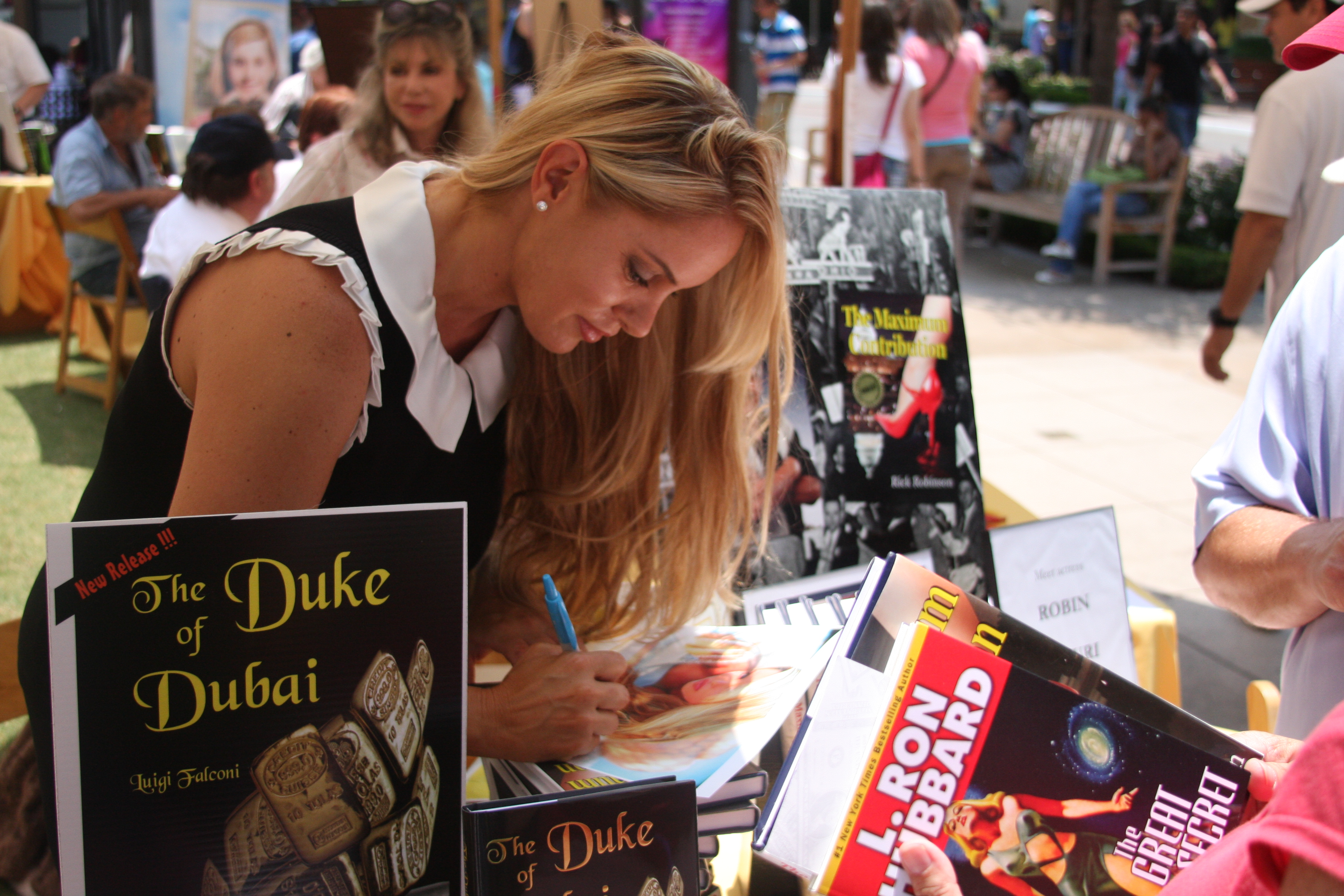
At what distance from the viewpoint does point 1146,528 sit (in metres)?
3.87

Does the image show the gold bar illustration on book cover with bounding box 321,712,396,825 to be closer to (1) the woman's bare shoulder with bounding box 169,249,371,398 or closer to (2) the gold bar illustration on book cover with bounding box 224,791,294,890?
(2) the gold bar illustration on book cover with bounding box 224,791,294,890

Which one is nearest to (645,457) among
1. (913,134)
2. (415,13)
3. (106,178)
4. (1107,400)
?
(415,13)

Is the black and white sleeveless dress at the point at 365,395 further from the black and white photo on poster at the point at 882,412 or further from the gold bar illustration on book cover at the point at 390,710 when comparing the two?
the black and white photo on poster at the point at 882,412

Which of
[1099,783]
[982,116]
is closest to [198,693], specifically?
[1099,783]

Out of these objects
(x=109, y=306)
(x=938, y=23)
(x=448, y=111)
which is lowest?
(x=109, y=306)

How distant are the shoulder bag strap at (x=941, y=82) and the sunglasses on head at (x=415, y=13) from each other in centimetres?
423

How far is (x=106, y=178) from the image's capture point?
15.5ft

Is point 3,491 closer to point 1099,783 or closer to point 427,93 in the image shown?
point 427,93

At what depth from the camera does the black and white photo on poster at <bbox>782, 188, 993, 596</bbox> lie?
64.6 inches

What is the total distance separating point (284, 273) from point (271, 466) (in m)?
0.19

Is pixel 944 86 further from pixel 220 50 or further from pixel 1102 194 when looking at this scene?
pixel 220 50

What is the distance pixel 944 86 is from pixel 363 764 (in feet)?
21.1

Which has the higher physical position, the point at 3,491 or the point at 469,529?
the point at 469,529

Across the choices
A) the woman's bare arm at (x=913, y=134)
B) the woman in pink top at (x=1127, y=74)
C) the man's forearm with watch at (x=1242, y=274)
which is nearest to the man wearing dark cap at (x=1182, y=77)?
the woman's bare arm at (x=913, y=134)
